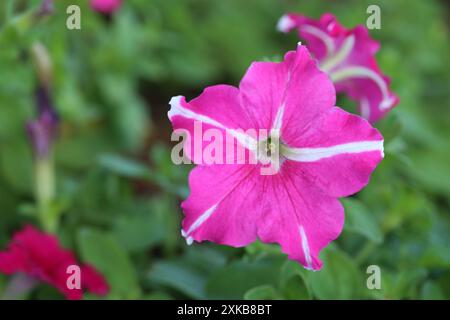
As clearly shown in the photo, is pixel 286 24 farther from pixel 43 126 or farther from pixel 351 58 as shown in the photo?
pixel 43 126

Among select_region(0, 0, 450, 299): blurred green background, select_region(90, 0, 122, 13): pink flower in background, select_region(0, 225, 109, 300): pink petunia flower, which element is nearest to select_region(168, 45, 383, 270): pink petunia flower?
select_region(0, 0, 450, 299): blurred green background

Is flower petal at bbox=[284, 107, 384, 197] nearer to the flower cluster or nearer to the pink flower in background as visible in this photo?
the flower cluster

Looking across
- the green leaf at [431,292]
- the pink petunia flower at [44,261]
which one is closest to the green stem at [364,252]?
the green leaf at [431,292]

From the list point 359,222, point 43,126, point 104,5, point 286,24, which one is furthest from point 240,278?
point 104,5

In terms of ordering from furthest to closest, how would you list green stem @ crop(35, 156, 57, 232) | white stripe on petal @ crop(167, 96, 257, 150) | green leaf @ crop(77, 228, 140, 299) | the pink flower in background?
the pink flower in background < green stem @ crop(35, 156, 57, 232) < green leaf @ crop(77, 228, 140, 299) < white stripe on petal @ crop(167, 96, 257, 150)

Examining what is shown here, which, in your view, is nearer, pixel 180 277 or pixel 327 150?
pixel 327 150

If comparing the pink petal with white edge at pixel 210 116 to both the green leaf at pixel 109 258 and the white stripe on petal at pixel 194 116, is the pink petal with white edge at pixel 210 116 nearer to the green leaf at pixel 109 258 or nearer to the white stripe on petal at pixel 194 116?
the white stripe on petal at pixel 194 116

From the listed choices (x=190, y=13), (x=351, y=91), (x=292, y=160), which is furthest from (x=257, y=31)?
(x=292, y=160)
